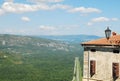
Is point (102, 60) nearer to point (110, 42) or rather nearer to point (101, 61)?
point (101, 61)

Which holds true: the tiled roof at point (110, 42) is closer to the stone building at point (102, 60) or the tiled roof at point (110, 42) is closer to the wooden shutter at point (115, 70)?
the stone building at point (102, 60)

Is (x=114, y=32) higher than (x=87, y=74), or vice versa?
(x=114, y=32)

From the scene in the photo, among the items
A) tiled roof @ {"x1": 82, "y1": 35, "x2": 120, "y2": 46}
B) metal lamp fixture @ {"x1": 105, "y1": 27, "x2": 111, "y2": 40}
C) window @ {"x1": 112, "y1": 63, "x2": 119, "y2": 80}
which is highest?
metal lamp fixture @ {"x1": 105, "y1": 27, "x2": 111, "y2": 40}

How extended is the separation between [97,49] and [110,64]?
255 centimetres

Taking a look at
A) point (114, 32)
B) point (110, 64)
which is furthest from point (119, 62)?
point (114, 32)

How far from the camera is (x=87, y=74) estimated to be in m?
34.9

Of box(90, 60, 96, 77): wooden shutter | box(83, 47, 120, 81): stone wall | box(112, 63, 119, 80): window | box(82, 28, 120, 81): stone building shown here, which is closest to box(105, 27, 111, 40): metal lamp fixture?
box(82, 28, 120, 81): stone building

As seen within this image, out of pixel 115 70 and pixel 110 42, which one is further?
pixel 110 42

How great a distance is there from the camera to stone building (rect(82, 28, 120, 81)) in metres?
31.8

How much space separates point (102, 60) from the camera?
33.3 metres

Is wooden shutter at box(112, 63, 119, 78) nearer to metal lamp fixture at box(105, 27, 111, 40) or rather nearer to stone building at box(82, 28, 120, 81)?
stone building at box(82, 28, 120, 81)

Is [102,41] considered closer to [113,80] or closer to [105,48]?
[105,48]

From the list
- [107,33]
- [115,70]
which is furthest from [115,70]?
[107,33]

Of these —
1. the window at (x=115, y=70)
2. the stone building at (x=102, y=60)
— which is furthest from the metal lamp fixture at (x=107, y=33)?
the window at (x=115, y=70)
